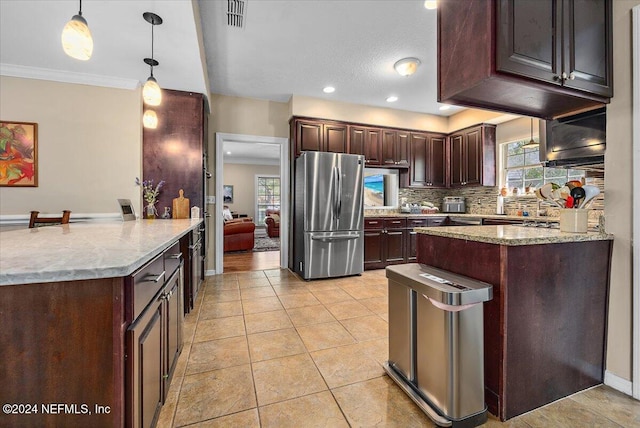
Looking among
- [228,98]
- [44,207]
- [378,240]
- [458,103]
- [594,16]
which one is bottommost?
[378,240]

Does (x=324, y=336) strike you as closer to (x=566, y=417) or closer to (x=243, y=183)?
(x=566, y=417)

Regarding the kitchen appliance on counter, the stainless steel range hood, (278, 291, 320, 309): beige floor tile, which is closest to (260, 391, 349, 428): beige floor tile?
(278, 291, 320, 309): beige floor tile

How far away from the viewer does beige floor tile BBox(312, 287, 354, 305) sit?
3234mm

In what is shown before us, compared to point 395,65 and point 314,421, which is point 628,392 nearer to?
point 314,421

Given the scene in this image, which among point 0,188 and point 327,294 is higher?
point 0,188

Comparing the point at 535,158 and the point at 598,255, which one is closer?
the point at 598,255

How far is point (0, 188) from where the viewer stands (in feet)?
10.3

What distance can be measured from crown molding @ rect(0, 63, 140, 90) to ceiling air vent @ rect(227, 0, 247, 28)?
1.63 meters

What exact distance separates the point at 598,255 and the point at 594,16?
136 centimetres

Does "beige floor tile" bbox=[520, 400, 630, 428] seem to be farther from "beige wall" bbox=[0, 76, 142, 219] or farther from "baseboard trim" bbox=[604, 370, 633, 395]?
"beige wall" bbox=[0, 76, 142, 219]

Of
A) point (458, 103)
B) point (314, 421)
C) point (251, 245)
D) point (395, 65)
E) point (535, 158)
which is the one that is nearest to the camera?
point (314, 421)

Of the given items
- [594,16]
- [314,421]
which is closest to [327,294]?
[314,421]

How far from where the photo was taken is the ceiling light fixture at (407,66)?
334 cm

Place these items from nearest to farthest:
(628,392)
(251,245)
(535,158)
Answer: (628,392) < (535,158) < (251,245)
